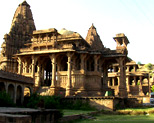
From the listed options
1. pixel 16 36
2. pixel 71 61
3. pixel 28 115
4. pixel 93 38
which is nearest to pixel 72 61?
pixel 71 61

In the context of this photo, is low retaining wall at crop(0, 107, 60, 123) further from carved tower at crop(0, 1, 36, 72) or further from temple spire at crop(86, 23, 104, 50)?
carved tower at crop(0, 1, 36, 72)

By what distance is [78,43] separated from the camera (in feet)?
129

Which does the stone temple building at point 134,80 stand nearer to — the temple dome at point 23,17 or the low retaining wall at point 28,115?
the temple dome at point 23,17

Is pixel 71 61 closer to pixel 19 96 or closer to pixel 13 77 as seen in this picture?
pixel 19 96

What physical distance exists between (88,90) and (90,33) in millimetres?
13998

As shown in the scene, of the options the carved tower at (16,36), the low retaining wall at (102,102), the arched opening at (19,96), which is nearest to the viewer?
the arched opening at (19,96)

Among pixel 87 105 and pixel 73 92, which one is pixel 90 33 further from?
pixel 87 105

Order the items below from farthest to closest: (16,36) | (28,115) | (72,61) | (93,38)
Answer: (16,36), (93,38), (72,61), (28,115)

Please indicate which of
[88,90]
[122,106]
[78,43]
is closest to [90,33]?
[78,43]

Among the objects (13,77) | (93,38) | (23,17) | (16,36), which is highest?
(23,17)

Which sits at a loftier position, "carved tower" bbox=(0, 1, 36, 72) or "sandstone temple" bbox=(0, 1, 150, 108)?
"carved tower" bbox=(0, 1, 36, 72)

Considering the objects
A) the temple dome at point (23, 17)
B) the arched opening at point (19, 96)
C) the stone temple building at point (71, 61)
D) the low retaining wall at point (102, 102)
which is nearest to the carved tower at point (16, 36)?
the temple dome at point (23, 17)

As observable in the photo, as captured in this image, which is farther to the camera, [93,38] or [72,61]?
[93,38]

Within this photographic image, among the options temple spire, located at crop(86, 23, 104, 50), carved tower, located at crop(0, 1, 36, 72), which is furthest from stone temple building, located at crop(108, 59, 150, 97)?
carved tower, located at crop(0, 1, 36, 72)
